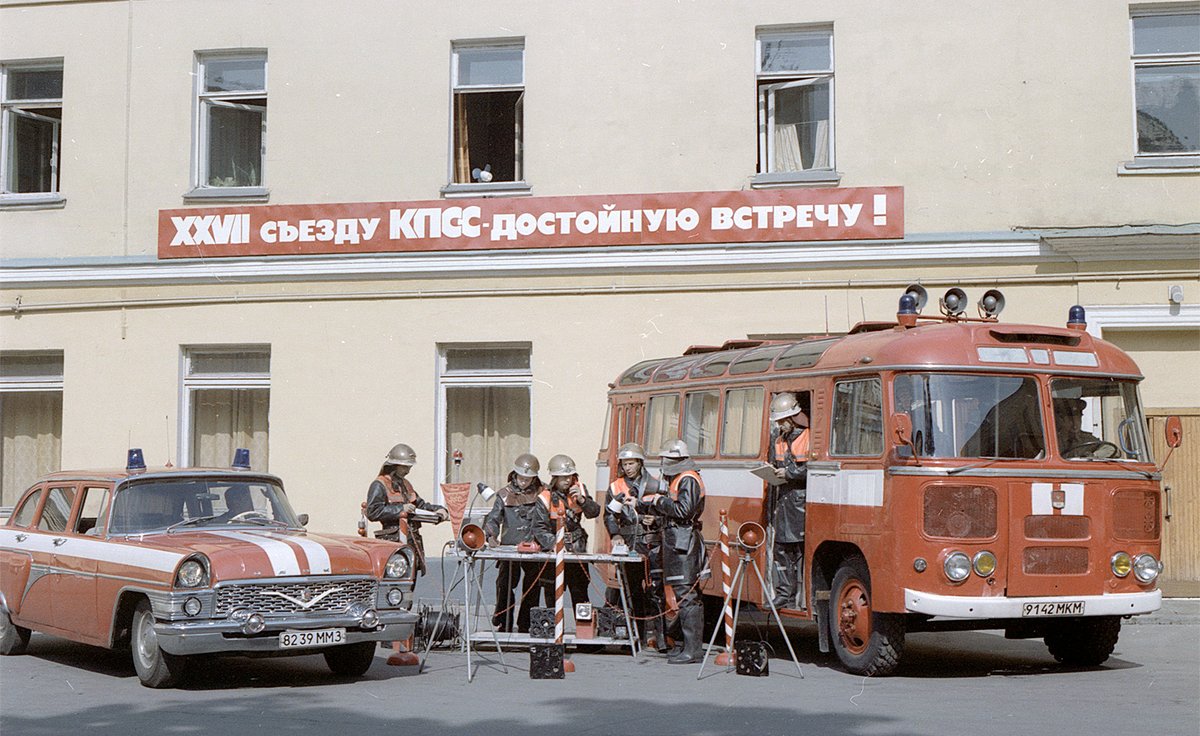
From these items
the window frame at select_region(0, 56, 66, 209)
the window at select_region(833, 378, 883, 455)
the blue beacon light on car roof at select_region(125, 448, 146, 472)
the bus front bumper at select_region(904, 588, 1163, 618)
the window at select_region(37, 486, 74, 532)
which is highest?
the window frame at select_region(0, 56, 66, 209)

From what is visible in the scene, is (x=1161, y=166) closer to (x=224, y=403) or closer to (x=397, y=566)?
(x=397, y=566)

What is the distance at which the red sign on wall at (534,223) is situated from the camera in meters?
18.7

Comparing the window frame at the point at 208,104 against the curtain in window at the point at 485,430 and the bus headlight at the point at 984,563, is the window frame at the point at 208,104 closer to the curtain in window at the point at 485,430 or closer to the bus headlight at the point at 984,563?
the curtain in window at the point at 485,430

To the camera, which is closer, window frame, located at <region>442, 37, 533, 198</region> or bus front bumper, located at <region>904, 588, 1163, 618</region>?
bus front bumper, located at <region>904, 588, 1163, 618</region>

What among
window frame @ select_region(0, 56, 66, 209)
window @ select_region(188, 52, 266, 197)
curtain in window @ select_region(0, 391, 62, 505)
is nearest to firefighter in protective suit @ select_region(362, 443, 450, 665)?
window @ select_region(188, 52, 266, 197)

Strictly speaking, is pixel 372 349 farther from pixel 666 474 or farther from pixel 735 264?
pixel 666 474

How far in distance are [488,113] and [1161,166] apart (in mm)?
8256

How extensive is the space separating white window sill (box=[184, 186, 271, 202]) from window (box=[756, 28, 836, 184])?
6.46 metres

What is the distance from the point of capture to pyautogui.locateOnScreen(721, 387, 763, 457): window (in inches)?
534

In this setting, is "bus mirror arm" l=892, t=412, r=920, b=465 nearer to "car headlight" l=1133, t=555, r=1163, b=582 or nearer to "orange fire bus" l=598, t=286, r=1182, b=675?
"orange fire bus" l=598, t=286, r=1182, b=675

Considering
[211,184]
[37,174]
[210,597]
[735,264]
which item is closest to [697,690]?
[210,597]

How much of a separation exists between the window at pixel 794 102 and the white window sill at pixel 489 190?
118 inches

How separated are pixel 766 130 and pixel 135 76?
8.39 metres

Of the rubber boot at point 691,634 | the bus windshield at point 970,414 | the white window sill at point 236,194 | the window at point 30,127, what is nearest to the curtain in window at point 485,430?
the white window sill at point 236,194
